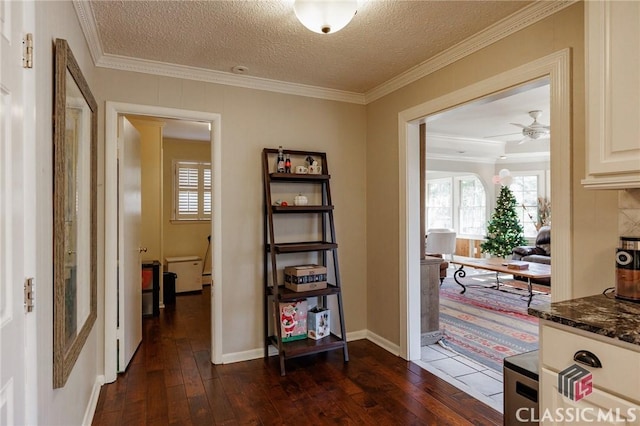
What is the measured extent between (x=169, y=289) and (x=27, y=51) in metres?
4.65

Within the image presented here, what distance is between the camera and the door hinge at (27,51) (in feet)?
4.06

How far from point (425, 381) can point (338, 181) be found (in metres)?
1.97

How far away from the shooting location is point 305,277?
324 centimetres

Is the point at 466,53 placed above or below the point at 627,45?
above

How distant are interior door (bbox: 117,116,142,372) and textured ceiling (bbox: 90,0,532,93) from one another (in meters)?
0.79

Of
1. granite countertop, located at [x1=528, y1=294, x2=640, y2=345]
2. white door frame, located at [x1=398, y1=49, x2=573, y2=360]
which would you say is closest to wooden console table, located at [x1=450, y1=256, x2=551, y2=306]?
white door frame, located at [x1=398, y1=49, x2=573, y2=360]

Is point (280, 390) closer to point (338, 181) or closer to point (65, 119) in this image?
point (338, 181)

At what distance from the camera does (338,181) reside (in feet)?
12.3

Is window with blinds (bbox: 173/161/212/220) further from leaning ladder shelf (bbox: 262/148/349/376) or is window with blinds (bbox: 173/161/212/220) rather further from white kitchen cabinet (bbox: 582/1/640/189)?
white kitchen cabinet (bbox: 582/1/640/189)

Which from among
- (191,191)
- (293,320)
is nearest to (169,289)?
(191,191)

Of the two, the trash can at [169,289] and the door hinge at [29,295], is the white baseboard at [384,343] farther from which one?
the trash can at [169,289]

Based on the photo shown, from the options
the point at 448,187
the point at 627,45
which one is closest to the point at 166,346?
the point at 627,45

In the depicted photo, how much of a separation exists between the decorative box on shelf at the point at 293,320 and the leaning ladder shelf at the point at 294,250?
60 millimetres

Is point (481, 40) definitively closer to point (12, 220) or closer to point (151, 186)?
point (12, 220)
